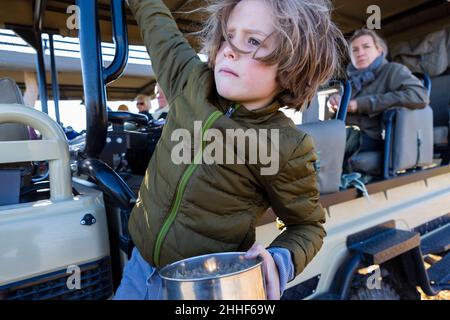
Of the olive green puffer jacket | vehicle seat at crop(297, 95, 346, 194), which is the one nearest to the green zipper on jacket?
the olive green puffer jacket

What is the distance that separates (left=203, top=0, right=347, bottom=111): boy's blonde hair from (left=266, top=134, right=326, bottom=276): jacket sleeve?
15 centimetres

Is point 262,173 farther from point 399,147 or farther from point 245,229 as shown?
point 399,147

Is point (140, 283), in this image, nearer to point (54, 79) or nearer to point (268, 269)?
point (268, 269)

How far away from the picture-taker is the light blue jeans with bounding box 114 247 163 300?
2.96ft

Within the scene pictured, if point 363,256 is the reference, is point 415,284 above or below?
below

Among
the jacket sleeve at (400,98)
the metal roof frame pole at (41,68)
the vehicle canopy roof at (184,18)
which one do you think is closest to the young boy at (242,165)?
the vehicle canopy roof at (184,18)

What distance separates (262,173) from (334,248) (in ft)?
3.28

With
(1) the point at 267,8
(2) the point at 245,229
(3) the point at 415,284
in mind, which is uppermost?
(1) the point at 267,8

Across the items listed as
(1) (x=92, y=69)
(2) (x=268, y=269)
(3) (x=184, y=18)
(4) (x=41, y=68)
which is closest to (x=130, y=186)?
(1) (x=92, y=69)

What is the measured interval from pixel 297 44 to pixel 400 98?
147 centimetres

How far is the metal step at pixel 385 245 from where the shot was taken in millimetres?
1615

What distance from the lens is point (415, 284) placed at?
6.26 ft
